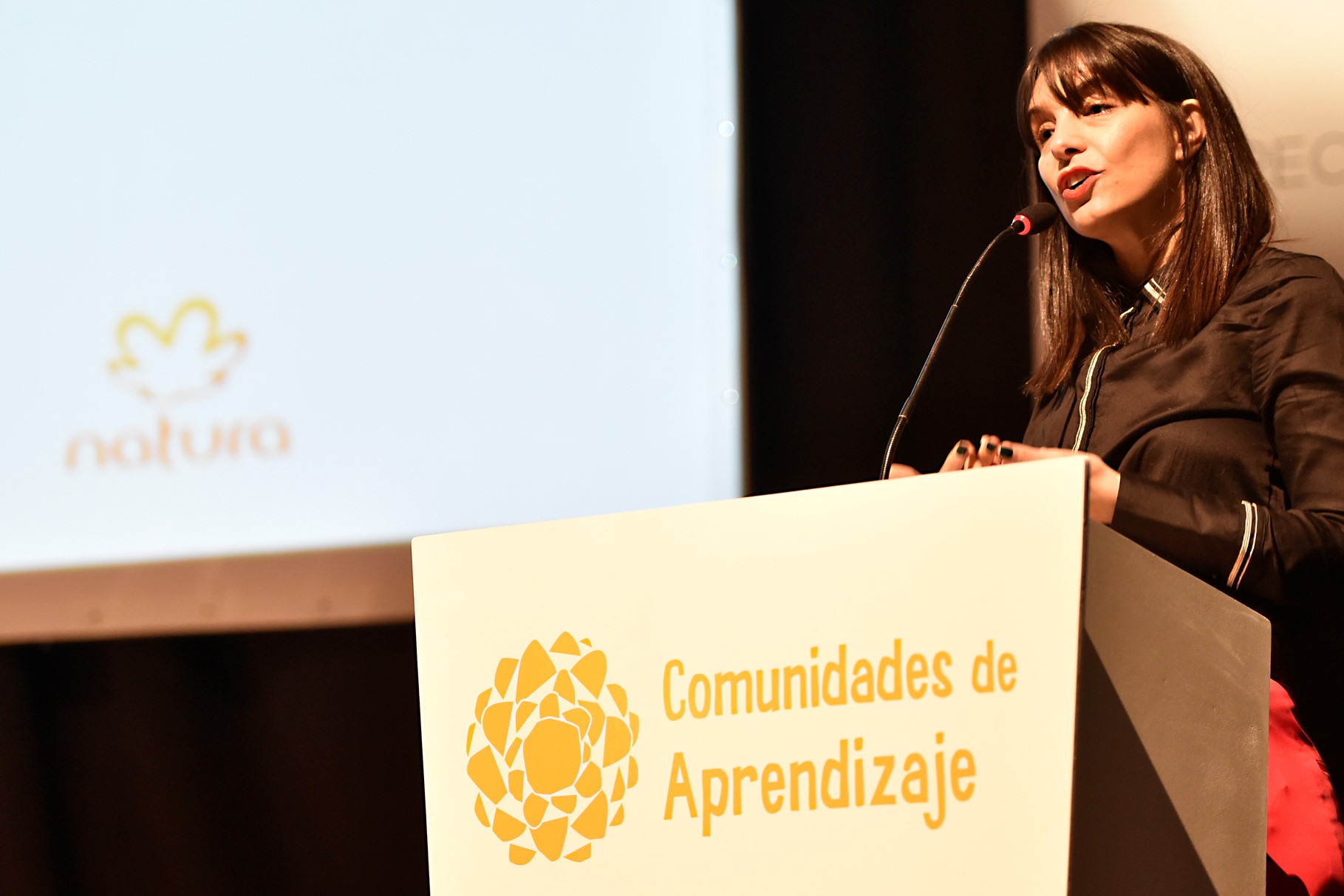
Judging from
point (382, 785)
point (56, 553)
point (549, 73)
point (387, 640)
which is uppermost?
point (549, 73)

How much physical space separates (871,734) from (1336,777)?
832 mm

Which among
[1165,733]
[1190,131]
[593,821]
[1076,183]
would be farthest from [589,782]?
[1190,131]

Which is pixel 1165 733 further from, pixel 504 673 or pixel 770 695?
pixel 504 673

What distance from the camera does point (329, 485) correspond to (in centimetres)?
198

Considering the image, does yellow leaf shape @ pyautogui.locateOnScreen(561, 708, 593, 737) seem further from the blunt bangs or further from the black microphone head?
the blunt bangs


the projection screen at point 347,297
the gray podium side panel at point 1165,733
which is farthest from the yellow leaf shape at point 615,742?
the projection screen at point 347,297

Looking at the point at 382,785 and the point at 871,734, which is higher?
the point at 871,734

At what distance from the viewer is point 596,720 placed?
0.90 m

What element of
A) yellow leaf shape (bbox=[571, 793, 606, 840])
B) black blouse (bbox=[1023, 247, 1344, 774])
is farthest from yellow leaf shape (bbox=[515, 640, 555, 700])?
black blouse (bbox=[1023, 247, 1344, 774])

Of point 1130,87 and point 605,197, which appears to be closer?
point 1130,87

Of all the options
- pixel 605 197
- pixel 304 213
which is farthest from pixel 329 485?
pixel 605 197

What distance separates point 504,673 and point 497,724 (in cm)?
4

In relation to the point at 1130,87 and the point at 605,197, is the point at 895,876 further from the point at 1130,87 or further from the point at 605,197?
the point at 605,197

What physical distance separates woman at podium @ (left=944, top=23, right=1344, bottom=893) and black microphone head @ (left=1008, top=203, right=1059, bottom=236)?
60 millimetres
